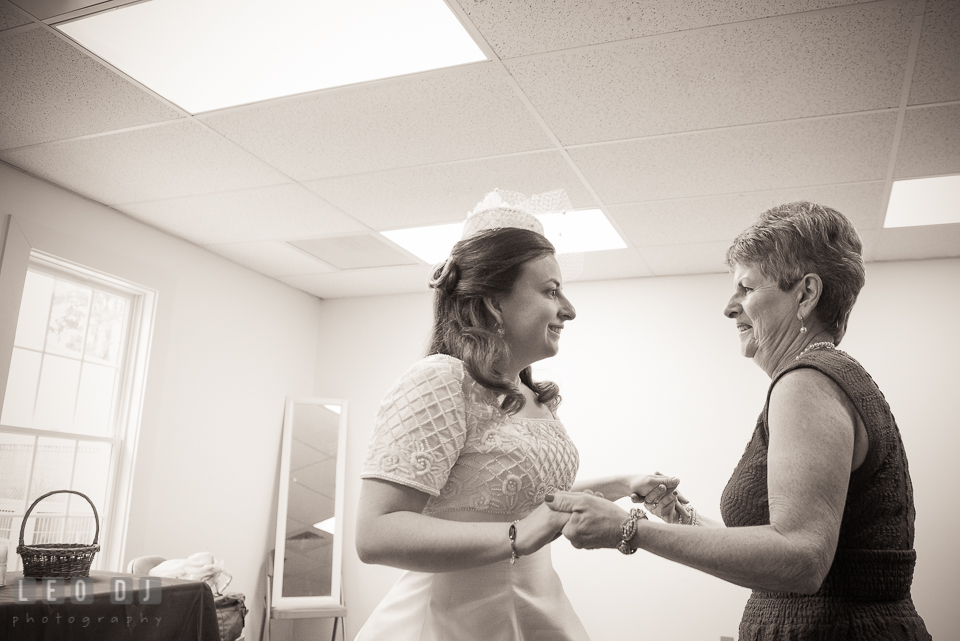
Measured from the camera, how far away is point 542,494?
1596 mm

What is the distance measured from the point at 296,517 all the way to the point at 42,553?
303 cm

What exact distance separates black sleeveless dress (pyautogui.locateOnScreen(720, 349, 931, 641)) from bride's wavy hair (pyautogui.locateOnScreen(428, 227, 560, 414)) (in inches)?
24.6

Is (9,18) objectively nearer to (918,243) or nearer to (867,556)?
(867,556)

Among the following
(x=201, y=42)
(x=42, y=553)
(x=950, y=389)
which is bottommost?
(x=42, y=553)

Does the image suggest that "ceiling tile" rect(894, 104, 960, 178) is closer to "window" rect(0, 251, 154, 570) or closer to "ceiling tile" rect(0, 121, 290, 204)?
"ceiling tile" rect(0, 121, 290, 204)

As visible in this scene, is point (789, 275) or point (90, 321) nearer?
point (789, 275)

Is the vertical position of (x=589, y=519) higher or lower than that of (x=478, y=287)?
lower

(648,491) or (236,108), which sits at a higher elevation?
(236,108)

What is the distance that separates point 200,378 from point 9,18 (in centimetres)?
307

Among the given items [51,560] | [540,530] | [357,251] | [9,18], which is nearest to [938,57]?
[540,530]

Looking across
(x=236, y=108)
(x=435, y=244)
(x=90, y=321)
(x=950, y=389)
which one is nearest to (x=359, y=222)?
(x=435, y=244)

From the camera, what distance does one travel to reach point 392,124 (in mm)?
3295

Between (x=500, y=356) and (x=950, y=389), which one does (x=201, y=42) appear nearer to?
(x=500, y=356)

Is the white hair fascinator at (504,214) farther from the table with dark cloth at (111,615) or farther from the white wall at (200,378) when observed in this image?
the white wall at (200,378)
